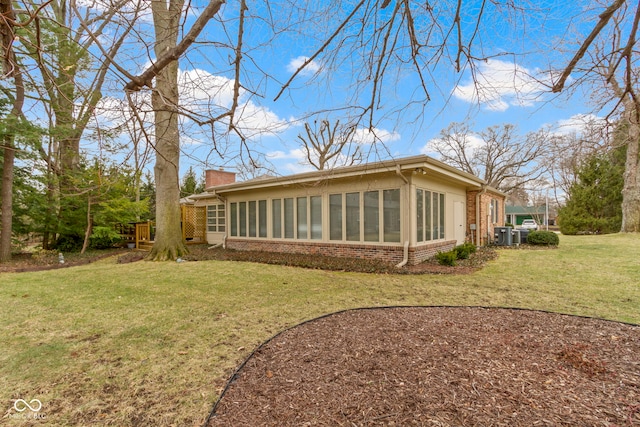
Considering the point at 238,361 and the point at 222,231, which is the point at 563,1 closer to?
the point at 238,361

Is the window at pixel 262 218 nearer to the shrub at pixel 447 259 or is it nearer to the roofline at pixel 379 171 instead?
the roofline at pixel 379 171

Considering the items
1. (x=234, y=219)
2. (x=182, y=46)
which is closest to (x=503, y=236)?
(x=234, y=219)

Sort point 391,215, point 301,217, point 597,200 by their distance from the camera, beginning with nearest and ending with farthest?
point 391,215, point 301,217, point 597,200

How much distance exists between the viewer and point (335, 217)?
9398mm

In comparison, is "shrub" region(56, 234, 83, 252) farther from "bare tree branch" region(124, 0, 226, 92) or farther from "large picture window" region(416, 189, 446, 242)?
A: "large picture window" region(416, 189, 446, 242)

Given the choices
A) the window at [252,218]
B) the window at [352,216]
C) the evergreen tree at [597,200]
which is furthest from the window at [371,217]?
the evergreen tree at [597,200]

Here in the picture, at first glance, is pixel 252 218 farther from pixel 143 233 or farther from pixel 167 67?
pixel 167 67

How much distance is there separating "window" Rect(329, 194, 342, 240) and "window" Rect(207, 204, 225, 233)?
6.73m

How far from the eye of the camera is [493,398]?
2.02 metres

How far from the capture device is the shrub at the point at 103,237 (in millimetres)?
11688

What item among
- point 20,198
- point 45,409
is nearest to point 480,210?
point 45,409

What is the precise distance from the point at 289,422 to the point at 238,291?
3.92 m

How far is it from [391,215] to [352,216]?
1.24 metres

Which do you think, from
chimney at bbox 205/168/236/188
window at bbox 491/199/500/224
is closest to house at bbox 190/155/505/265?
window at bbox 491/199/500/224
